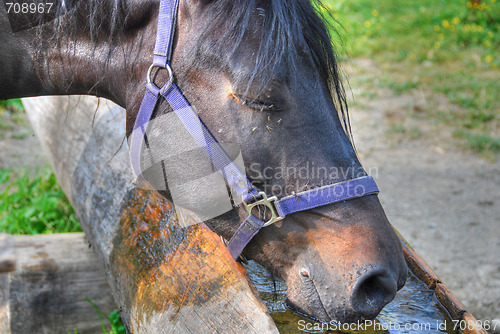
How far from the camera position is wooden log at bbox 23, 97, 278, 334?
1.68 metres

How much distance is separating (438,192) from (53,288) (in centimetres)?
333

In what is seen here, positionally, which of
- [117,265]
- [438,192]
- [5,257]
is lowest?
[438,192]

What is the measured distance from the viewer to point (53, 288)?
241cm

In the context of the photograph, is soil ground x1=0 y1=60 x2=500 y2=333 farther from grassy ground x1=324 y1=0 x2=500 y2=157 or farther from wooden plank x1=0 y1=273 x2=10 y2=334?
wooden plank x1=0 y1=273 x2=10 y2=334

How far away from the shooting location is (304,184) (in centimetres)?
156

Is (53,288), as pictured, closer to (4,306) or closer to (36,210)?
(4,306)

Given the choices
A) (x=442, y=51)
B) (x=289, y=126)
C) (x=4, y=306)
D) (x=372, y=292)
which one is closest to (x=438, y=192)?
(x=372, y=292)

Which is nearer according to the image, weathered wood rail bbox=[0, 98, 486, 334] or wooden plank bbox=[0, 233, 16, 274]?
wooden plank bbox=[0, 233, 16, 274]

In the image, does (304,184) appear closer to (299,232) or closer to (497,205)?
(299,232)

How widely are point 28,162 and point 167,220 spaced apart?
9.21ft

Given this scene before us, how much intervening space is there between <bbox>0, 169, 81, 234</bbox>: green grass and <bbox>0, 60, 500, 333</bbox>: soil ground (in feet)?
2.12

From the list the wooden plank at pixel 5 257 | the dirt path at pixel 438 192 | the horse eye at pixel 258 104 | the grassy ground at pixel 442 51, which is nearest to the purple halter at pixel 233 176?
the horse eye at pixel 258 104

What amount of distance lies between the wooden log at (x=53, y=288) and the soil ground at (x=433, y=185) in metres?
1.83

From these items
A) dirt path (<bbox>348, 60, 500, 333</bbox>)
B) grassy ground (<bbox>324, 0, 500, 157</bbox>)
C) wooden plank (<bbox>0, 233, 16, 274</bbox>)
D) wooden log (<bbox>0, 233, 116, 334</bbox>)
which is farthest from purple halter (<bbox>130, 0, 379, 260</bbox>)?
grassy ground (<bbox>324, 0, 500, 157</bbox>)
